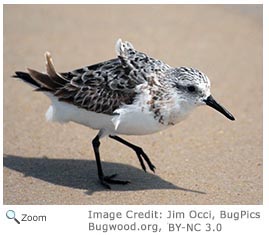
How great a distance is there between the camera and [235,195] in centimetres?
407

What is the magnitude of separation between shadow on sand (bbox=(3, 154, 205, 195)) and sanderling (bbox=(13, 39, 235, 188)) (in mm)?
98

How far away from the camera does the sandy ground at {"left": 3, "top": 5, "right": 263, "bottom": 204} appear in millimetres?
4145

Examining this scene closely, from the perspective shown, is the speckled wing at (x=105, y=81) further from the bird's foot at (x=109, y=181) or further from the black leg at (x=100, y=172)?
the bird's foot at (x=109, y=181)

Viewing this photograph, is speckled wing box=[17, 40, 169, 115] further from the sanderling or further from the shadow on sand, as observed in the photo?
the shadow on sand

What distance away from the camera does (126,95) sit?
3.92m

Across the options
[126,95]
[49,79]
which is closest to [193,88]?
[126,95]

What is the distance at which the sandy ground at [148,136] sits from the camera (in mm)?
4145

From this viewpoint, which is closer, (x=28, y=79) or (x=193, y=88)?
(x=193, y=88)

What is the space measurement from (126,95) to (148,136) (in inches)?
40.8

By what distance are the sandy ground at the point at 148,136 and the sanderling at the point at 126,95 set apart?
0.27 meters
